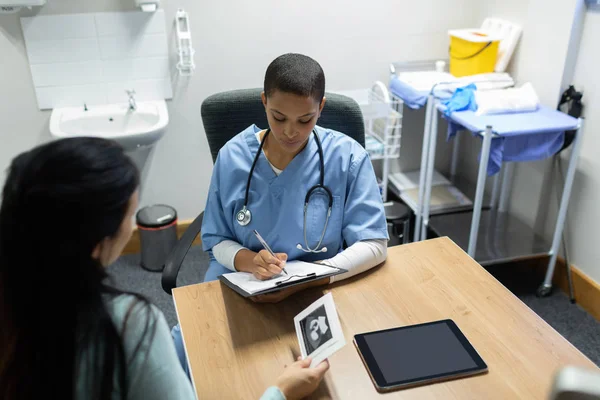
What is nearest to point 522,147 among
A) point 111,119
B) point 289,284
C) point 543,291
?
point 543,291

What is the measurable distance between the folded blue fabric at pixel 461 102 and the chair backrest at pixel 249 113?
2.51ft

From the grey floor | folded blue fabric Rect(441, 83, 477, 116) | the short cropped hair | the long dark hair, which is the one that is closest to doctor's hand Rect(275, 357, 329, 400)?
the long dark hair

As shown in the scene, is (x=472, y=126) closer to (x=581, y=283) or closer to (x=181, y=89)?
(x=581, y=283)

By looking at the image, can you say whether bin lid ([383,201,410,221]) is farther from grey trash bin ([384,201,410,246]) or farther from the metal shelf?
the metal shelf

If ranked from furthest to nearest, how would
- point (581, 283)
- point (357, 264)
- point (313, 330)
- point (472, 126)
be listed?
point (581, 283)
point (472, 126)
point (357, 264)
point (313, 330)

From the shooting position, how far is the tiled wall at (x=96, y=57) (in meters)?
2.40

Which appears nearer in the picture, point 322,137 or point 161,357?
point 161,357

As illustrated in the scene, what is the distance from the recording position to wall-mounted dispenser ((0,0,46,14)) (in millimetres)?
2090

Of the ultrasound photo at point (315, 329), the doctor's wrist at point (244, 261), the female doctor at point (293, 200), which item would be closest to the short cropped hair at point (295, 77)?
the female doctor at point (293, 200)

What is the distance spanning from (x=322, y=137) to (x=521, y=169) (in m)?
1.55

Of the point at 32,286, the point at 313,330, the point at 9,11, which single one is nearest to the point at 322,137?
the point at 313,330

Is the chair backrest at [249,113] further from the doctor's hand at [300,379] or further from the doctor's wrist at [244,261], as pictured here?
the doctor's hand at [300,379]

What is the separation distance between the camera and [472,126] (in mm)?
2113

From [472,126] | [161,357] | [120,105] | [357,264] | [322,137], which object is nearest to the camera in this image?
[161,357]
